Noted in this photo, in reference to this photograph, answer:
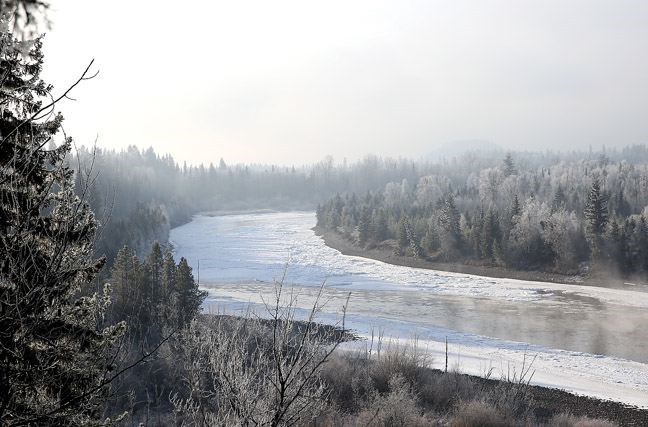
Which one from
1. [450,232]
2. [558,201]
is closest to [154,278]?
[450,232]

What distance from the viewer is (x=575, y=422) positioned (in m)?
19.1

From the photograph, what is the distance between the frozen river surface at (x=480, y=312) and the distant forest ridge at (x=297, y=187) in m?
13.3

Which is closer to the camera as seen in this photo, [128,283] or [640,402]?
[640,402]

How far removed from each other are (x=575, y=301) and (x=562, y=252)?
1718cm

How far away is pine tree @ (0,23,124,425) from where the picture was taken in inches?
156

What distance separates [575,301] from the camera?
144 feet

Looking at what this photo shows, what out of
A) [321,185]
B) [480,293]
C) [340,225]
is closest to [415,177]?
[321,185]

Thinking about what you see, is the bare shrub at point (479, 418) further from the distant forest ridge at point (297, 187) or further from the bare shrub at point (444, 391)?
the distant forest ridge at point (297, 187)

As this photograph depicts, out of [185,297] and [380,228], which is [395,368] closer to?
[185,297]

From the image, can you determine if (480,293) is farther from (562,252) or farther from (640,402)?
(640,402)

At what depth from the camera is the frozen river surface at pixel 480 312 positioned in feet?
87.4

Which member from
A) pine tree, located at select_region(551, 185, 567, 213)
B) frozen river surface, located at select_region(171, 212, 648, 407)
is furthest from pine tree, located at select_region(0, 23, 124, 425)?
pine tree, located at select_region(551, 185, 567, 213)

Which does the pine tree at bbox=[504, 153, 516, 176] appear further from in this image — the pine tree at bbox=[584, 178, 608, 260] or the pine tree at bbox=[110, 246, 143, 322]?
the pine tree at bbox=[110, 246, 143, 322]

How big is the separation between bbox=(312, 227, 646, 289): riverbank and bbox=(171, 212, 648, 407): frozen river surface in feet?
8.18
